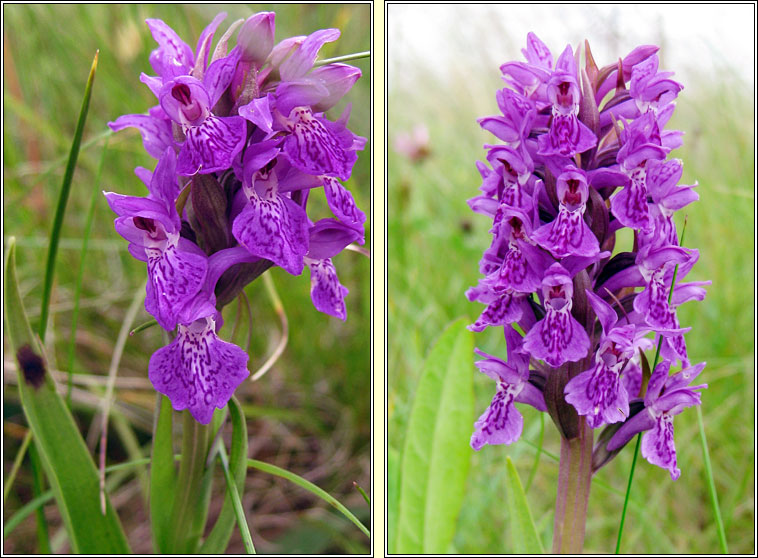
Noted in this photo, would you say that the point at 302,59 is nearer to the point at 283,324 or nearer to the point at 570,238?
the point at 570,238

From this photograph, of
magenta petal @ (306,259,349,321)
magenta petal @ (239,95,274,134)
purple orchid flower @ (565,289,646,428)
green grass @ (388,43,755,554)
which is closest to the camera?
magenta petal @ (239,95,274,134)

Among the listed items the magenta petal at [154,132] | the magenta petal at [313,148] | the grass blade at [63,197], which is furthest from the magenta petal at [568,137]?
the grass blade at [63,197]

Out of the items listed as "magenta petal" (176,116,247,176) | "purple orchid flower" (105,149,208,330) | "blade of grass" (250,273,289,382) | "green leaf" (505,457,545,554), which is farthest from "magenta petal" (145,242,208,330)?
"green leaf" (505,457,545,554)

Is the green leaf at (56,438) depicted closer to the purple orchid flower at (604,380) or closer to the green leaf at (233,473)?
the green leaf at (233,473)

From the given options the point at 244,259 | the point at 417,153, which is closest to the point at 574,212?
the point at 244,259

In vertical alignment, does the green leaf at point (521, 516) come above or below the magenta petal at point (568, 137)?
below

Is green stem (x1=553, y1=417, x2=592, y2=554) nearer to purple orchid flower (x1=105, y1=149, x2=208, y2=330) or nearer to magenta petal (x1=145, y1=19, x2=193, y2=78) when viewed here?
purple orchid flower (x1=105, y1=149, x2=208, y2=330)
